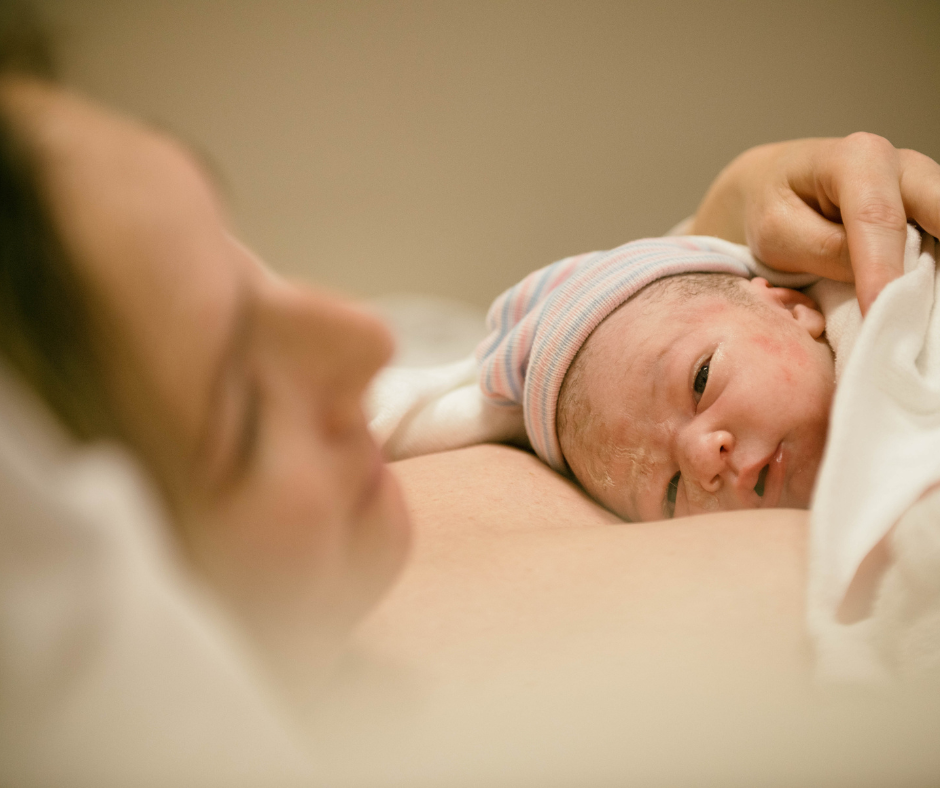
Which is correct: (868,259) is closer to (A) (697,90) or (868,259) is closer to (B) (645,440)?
(B) (645,440)

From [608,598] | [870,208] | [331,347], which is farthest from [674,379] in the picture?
[331,347]

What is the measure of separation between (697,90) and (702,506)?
88 centimetres

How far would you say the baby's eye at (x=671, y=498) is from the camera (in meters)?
0.68

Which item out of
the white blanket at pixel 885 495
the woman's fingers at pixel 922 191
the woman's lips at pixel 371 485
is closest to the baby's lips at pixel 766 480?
the white blanket at pixel 885 495

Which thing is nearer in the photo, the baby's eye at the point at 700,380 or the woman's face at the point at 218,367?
the woman's face at the point at 218,367

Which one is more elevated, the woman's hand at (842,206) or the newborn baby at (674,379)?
the woman's hand at (842,206)

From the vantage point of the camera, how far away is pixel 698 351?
0.66 meters

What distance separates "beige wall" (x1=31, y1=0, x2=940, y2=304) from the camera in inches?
29.3

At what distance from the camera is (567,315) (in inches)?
31.2

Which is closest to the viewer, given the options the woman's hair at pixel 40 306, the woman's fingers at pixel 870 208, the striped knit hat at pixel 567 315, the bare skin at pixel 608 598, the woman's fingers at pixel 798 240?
the woman's hair at pixel 40 306

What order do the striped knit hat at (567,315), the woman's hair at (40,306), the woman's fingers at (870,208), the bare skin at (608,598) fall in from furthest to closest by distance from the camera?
1. the striped knit hat at (567,315)
2. the woman's fingers at (870,208)
3. the bare skin at (608,598)
4. the woman's hair at (40,306)

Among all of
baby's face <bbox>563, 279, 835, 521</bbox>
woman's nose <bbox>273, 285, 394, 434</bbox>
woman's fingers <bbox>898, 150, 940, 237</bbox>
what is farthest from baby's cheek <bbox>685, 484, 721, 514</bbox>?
woman's nose <bbox>273, 285, 394, 434</bbox>

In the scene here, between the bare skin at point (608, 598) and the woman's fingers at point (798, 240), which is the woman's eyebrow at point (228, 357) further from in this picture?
the woman's fingers at point (798, 240)

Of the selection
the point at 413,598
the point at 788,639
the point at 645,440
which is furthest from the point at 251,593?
the point at 645,440
